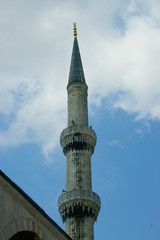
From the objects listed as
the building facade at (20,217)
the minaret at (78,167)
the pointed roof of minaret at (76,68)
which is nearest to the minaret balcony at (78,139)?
the minaret at (78,167)

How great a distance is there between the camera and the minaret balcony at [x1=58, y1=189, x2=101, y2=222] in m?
31.8

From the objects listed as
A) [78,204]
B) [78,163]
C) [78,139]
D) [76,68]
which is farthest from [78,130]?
[76,68]

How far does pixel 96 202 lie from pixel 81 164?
3.12 metres

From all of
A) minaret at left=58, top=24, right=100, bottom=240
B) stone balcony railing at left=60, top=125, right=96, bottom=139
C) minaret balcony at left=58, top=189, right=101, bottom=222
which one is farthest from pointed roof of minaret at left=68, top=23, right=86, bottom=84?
minaret balcony at left=58, top=189, right=101, bottom=222

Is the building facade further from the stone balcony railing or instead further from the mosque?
the stone balcony railing

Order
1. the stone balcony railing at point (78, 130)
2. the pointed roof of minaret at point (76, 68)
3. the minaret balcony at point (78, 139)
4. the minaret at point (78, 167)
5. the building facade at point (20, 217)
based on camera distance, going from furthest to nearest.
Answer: the pointed roof of minaret at point (76, 68) < the stone balcony railing at point (78, 130) < the minaret balcony at point (78, 139) < the minaret at point (78, 167) < the building facade at point (20, 217)

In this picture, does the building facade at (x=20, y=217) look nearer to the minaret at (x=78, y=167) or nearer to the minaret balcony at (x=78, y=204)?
the minaret at (x=78, y=167)

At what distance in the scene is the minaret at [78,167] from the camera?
31.7 meters

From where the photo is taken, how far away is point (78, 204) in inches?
1252

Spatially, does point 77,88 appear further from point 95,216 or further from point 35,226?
point 35,226

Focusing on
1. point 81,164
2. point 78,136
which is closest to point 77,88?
point 78,136

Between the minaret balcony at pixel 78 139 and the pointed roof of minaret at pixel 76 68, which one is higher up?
the pointed roof of minaret at pixel 76 68

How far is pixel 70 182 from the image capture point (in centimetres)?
3294

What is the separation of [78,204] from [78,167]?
295 centimetres
